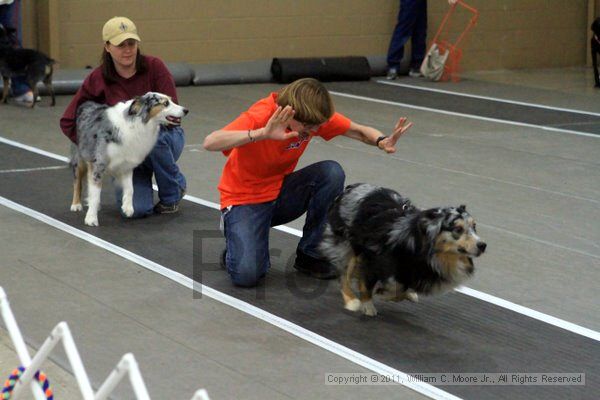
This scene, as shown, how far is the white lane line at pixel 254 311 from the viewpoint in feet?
12.0

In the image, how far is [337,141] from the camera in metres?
8.63

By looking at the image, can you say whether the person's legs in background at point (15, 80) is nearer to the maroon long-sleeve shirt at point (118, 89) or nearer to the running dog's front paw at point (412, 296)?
the maroon long-sleeve shirt at point (118, 89)

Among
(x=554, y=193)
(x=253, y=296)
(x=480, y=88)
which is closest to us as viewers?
(x=253, y=296)

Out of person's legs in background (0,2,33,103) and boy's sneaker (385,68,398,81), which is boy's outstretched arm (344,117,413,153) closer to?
person's legs in background (0,2,33,103)

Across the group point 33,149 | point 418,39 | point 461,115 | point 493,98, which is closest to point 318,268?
point 33,149

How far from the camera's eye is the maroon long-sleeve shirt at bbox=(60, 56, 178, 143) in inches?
234

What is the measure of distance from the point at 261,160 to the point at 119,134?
1.33 metres

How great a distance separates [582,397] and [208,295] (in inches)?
72.4

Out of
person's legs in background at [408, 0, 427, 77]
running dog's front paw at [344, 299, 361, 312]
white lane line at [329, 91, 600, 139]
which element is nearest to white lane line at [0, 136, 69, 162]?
running dog's front paw at [344, 299, 361, 312]

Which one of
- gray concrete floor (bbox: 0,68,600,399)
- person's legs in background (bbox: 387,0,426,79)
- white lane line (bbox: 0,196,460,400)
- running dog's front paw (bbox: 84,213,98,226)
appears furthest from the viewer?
person's legs in background (bbox: 387,0,426,79)

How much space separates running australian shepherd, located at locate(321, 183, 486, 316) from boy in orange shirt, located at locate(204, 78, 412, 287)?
291mm

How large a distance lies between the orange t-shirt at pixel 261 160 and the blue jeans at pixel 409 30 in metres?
8.12

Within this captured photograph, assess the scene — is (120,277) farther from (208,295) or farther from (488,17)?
(488,17)

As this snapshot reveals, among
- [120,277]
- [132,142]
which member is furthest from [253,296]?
[132,142]
